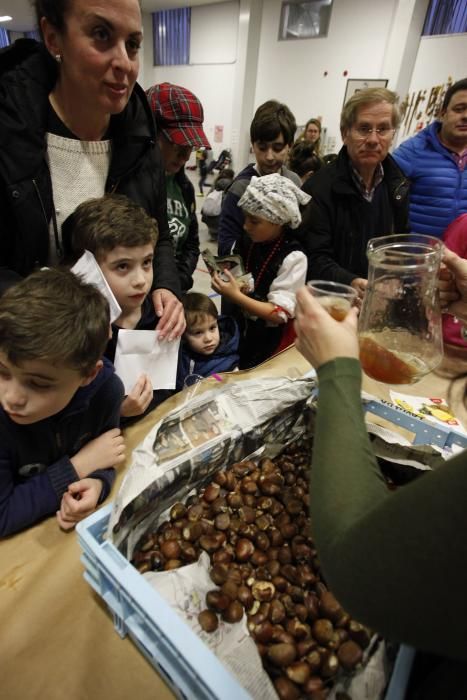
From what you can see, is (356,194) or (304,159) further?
(304,159)

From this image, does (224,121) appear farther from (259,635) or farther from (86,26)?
(259,635)

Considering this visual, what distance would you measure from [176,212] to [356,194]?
0.82 metres

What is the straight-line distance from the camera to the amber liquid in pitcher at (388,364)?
0.86 meters

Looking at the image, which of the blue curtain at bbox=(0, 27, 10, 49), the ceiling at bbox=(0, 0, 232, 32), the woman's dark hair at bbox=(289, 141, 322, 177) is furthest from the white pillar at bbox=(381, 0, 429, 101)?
the blue curtain at bbox=(0, 27, 10, 49)

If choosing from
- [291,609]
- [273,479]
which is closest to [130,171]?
[273,479]

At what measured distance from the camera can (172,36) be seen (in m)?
8.09

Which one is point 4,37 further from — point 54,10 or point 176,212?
point 54,10

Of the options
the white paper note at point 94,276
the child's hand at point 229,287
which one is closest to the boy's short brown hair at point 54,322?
the white paper note at point 94,276

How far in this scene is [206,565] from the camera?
82 cm

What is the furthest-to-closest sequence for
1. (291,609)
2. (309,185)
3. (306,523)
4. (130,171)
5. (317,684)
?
1. (309,185)
2. (130,171)
3. (306,523)
4. (291,609)
5. (317,684)

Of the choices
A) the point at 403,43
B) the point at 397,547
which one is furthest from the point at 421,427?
the point at 403,43

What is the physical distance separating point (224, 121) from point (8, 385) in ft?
27.8

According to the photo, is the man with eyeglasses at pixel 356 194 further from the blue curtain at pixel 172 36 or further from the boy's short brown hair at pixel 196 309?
the blue curtain at pixel 172 36

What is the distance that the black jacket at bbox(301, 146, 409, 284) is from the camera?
1794 mm
